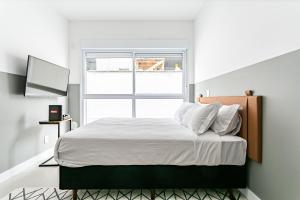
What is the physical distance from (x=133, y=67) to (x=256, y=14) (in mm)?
3201

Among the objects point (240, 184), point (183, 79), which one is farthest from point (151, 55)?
point (240, 184)

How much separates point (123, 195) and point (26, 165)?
68.4 inches

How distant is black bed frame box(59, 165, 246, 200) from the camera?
195 centimetres

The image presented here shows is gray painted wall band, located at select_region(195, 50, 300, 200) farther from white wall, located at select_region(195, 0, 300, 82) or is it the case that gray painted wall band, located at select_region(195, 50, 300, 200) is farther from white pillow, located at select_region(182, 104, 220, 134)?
white pillow, located at select_region(182, 104, 220, 134)

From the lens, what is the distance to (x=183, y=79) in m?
4.91

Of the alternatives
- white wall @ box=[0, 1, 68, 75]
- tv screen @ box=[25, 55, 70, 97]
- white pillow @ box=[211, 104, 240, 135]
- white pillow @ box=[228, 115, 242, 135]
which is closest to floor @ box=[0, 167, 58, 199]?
tv screen @ box=[25, 55, 70, 97]

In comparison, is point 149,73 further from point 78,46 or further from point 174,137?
point 174,137

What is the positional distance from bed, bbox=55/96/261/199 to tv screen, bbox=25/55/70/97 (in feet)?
4.91

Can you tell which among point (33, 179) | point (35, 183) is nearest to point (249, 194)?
point (35, 183)

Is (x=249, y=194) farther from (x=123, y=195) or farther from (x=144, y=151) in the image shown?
(x=123, y=195)

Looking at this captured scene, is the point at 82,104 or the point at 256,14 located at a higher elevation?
the point at 256,14

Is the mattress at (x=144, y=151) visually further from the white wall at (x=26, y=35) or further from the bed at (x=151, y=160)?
the white wall at (x=26, y=35)

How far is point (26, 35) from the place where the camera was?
3.07 metres

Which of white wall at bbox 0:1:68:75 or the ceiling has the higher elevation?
the ceiling
